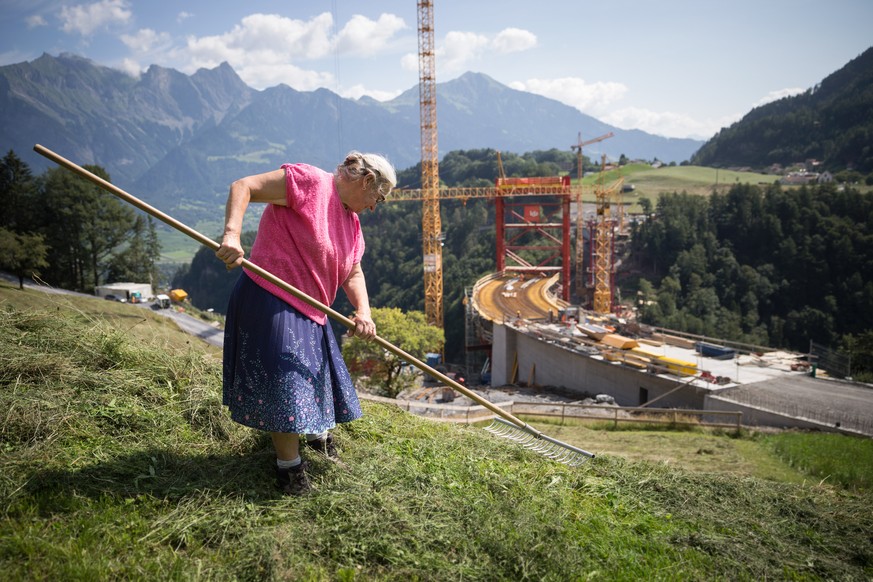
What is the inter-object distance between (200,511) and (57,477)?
905mm

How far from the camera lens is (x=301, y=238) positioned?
11.8ft

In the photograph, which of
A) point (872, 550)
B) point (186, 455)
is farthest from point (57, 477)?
point (872, 550)

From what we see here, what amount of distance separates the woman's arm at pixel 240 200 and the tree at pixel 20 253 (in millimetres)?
22386

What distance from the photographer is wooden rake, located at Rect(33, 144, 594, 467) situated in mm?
3264

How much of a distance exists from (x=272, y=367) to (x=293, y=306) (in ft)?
1.33

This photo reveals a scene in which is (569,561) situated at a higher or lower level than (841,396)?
higher

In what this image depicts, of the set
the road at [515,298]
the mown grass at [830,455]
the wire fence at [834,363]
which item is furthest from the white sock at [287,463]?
the road at [515,298]

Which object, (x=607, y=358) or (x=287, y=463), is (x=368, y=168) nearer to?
(x=287, y=463)

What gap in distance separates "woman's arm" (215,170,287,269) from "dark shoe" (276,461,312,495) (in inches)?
54.5

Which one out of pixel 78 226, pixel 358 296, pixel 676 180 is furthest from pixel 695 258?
pixel 358 296

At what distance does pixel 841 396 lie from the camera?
18.2 metres

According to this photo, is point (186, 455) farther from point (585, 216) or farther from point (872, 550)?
point (585, 216)

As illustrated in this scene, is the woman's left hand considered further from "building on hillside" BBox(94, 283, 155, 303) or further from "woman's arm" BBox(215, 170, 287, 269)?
"building on hillside" BBox(94, 283, 155, 303)

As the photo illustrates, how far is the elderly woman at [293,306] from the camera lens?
11.2 feet
